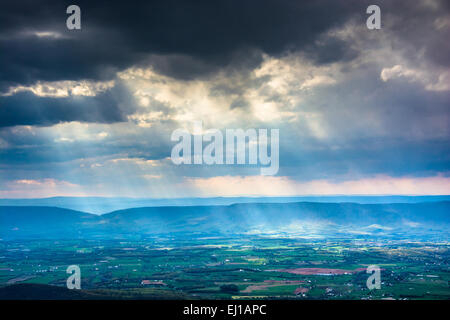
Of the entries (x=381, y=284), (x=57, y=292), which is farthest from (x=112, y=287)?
(x=381, y=284)

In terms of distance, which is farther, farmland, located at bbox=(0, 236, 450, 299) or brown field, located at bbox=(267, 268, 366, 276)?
brown field, located at bbox=(267, 268, 366, 276)

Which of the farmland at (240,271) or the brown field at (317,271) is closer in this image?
the farmland at (240,271)

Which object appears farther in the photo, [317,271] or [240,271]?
[240,271]

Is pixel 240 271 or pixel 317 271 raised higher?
pixel 317 271
